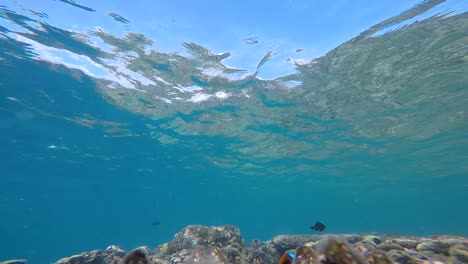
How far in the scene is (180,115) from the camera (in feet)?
69.5

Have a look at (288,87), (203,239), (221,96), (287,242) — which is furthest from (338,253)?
(221,96)

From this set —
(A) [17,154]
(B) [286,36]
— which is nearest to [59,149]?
(A) [17,154]

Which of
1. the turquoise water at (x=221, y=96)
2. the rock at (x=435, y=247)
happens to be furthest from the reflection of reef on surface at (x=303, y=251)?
the turquoise water at (x=221, y=96)

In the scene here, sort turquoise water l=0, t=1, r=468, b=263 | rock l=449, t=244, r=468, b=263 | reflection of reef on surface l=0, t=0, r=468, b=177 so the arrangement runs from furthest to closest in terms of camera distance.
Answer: reflection of reef on surface l=0, t=0, r=468, b=177, turquoise water l=0, t=1, r=468, b=263, rock l=449, t=244, r=468, b=263

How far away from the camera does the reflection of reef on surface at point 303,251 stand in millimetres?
1476

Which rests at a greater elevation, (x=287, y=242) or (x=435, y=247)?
(x=435, y=247)

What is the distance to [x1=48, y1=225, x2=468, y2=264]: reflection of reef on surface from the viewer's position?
1.48 meters

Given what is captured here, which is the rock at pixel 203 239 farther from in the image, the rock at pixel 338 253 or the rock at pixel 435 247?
the rock at pixel 338 253

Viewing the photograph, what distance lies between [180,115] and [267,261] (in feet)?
52.0

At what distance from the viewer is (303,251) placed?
A: 2.10 metres

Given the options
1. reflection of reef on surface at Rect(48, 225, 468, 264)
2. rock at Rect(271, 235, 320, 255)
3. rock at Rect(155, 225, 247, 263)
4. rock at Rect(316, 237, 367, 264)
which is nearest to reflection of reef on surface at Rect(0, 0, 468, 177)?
rock at Rect(155, 225, 247, 263)

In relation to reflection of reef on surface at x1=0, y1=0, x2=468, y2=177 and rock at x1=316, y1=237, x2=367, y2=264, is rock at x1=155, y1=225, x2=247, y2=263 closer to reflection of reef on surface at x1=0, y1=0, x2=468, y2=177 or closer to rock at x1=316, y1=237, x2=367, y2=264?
rock at x1=316, y1=237, x2=367, y2=264

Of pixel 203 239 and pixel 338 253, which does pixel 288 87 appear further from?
pixel 338 253

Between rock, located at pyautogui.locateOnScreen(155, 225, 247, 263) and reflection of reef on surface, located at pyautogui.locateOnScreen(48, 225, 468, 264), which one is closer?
reflection of reef on surface, located at pyautogui.locateOnScreen(48, 225, 468, 264)
